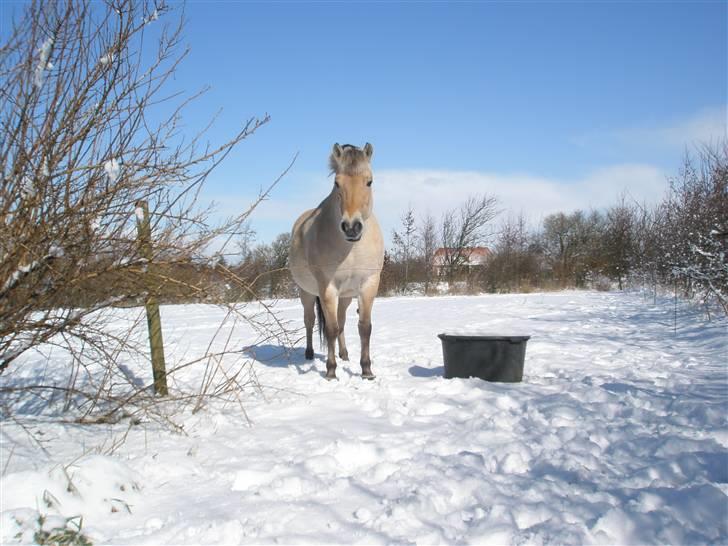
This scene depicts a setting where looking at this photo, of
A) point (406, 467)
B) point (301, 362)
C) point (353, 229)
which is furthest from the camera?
point (301, 362)

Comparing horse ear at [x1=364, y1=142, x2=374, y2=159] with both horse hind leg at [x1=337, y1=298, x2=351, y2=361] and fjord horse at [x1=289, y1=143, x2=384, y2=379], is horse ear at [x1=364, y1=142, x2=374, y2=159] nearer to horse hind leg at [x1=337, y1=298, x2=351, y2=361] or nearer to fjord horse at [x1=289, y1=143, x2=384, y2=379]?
fjord horse at [x1=289, y1=143, x2=384, y2=379]

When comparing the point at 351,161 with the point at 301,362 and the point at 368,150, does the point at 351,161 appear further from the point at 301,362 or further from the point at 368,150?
the point at 301,362

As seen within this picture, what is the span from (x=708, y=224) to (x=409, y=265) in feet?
44.1

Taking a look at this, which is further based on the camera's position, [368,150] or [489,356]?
[368,150]

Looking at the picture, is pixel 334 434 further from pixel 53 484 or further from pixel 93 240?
pixel 93 240

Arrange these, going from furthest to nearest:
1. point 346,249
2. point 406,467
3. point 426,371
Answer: point 426,371 < point 346,249 < point 406,467

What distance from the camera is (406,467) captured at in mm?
2467

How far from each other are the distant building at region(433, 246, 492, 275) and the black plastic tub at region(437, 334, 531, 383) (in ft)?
59.1

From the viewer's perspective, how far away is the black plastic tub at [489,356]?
14.4ft

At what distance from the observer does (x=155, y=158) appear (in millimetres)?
2939

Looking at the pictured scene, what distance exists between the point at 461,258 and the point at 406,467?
75.8ft

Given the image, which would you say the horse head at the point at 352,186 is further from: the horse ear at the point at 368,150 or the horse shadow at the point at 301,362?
the horse shadow at the point at 301,362

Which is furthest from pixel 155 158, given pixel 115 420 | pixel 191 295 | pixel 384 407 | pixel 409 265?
pixel 409 265

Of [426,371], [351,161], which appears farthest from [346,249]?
[426,371]
